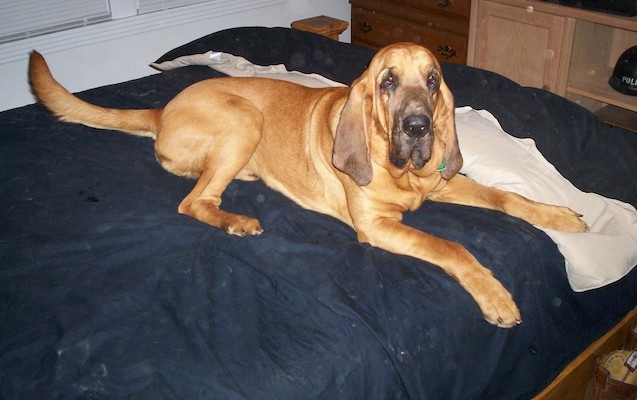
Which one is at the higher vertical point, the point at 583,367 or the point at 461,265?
the point at 461,265

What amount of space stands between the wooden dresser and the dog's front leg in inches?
121

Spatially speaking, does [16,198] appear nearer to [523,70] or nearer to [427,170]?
[427,170]

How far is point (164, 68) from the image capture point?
12.9 ft

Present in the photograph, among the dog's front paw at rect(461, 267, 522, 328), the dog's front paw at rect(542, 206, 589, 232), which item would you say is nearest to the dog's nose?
the dog's front paw at rect(461, 267, 522, 328)

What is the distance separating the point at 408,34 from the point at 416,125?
3.42 m

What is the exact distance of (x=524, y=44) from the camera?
4254 mm

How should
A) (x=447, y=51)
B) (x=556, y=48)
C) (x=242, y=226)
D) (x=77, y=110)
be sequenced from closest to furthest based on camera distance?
(x=242, y=226)
(x=77, y=110)
(x=556, y=48)
(x=447, y=51)

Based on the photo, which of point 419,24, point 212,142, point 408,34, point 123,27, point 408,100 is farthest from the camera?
point 408,34

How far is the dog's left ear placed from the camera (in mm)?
2207

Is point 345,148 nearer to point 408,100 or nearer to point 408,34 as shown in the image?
point 408,100

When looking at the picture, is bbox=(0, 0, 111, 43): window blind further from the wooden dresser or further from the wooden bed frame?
the wooden bed frame

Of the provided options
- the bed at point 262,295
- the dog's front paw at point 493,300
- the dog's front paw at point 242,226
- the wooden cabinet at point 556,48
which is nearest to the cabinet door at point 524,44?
the wooden cabinet at point 556,48

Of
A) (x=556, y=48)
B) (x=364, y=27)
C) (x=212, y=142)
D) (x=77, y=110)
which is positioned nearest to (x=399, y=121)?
(x=212, y=142)

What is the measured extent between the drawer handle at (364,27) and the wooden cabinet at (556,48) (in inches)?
50.0
